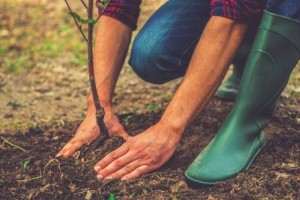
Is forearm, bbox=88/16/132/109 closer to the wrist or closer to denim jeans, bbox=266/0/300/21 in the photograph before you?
the wrist

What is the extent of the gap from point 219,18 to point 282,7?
0.23m

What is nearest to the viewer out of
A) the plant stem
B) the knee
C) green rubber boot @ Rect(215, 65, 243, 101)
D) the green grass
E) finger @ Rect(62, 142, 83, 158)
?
the plant stem

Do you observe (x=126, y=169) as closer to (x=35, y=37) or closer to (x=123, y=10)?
(x=123, y=10)

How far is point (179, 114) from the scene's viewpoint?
1981mm

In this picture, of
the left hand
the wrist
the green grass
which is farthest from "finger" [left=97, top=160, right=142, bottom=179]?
the green grass

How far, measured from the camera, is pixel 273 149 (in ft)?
7.29

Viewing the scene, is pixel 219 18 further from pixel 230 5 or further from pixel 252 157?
pixel 252 157

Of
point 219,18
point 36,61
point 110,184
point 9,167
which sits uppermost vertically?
point 219,18

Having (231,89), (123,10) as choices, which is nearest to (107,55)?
(123,10)

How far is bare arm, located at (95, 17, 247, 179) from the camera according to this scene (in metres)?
1.95

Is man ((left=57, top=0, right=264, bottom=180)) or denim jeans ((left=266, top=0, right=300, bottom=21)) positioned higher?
denim jeans ((left=266, top=0, right=300, bottom=21))

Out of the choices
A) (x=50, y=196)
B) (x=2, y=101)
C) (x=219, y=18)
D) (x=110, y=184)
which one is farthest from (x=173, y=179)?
(x=2, y=101)

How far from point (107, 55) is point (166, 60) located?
29 cm

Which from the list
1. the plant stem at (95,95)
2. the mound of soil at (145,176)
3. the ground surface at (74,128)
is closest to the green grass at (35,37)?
the ground surface at (74,128)
